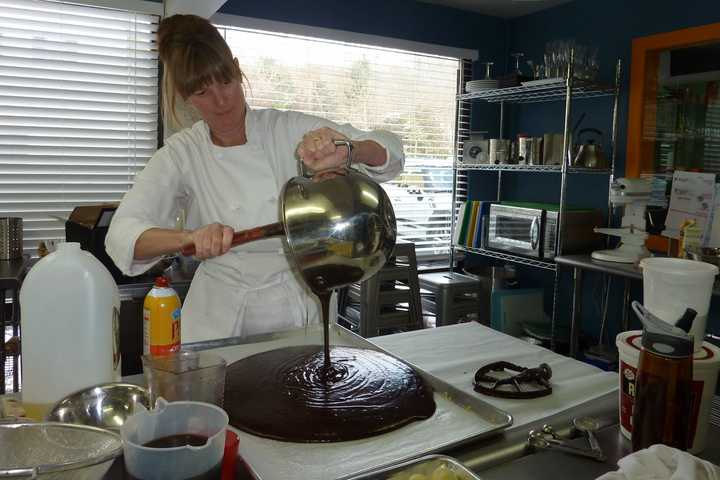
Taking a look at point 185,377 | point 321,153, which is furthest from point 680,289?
point 185,377

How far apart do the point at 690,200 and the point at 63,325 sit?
3040 millimetres

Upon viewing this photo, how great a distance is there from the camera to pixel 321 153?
113cm

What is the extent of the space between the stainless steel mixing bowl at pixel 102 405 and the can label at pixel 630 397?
76 cm

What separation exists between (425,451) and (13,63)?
286cm

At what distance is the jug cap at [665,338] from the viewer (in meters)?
0.78

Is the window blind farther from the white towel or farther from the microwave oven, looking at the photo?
the white towel

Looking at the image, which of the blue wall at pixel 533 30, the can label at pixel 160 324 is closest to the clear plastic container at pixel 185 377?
the can label at pixel 160 324

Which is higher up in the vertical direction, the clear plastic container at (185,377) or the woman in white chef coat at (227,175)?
the woman in white chef coat at (227,175)

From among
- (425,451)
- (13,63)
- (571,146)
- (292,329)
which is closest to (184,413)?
(425,451)

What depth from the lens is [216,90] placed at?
139cm

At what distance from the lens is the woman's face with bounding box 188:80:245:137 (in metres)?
1.39

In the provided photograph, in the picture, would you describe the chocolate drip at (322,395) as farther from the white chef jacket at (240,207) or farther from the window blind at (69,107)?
the window blind at (69,107)

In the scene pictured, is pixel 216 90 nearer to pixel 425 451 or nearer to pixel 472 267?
pixel 425 451

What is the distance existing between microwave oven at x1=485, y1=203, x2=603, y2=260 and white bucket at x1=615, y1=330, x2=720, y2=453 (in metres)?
2.29
